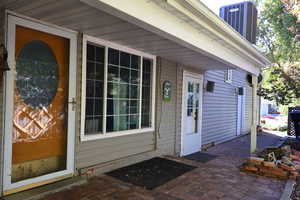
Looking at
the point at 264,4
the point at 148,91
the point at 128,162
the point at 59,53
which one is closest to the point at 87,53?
the point at 59,53

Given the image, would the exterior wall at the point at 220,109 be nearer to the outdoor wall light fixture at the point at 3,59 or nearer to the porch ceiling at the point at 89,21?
the porch ceiling at the point at 89,21

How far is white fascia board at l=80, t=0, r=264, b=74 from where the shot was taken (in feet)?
6.71

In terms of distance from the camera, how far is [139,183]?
3.35 meters

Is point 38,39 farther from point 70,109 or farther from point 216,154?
point 216,154

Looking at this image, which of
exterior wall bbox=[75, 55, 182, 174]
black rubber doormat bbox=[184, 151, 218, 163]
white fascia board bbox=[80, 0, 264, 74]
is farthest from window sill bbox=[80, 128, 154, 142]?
white fascia board bbox=[80, 0, 264, 74]

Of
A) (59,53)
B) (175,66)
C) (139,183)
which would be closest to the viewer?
(59,53)

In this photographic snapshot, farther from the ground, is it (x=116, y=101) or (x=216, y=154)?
(x=116, y=101)

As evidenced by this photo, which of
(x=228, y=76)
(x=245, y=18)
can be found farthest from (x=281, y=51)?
(x=228, y=76)

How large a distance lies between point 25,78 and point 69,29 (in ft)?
3.03

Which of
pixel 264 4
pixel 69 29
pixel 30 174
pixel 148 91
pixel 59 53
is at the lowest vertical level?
pixel 30 174

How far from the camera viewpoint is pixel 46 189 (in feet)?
9.21

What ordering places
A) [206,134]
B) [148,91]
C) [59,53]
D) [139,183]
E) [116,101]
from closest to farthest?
[59,53] → [139,183] → [116,101] → [148,91] → [206,134]

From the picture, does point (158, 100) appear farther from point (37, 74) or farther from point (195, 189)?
point (37, 74)

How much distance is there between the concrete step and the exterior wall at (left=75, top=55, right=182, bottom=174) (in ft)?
0.68
